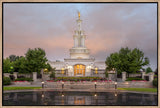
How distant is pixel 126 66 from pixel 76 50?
28.4 metres

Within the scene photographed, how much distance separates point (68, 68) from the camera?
49469 mm

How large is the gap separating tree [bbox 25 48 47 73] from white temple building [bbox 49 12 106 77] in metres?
8.01

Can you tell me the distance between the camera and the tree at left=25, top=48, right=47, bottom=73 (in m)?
34.2

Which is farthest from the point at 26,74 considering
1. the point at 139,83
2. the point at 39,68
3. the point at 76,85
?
the point at 139,83

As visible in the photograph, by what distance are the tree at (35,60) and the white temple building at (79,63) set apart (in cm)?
801

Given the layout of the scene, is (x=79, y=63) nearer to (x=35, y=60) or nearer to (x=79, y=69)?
(x=79, y=69)

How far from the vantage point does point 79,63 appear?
163 ft

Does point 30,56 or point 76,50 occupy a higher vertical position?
point 76,50

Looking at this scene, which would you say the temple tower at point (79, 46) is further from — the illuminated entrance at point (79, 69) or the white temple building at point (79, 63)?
the illuminated entrance at point (79, 69)

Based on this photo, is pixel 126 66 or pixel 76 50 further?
pixel 76 50

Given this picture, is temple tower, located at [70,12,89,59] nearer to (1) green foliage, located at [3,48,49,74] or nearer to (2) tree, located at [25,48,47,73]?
(1) green foliage, located at [3,48,49,74]

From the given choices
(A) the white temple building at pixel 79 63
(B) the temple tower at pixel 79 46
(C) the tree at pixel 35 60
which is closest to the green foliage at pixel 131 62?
(A) the white temple building at pixel 79 63

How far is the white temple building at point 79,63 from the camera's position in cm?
4805

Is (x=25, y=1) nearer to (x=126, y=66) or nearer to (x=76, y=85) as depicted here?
(x=76, y=85)
